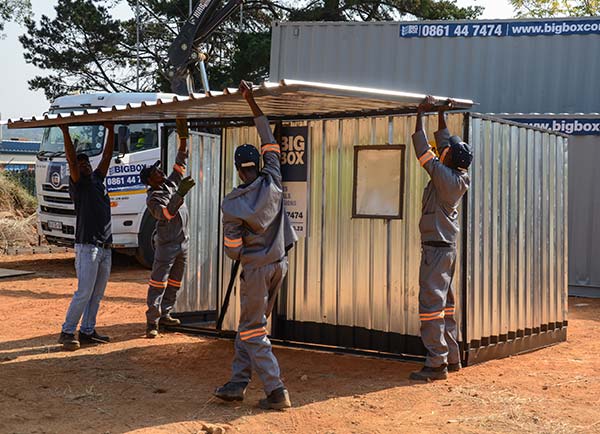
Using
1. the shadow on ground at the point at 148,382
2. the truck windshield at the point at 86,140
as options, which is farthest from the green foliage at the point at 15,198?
the shadow on ground at the point at 148,382

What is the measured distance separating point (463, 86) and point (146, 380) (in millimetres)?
10169

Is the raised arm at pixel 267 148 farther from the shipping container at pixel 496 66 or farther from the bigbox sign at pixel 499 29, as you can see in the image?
the bigbox sign at pixel 499 29

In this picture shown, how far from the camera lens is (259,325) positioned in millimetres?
6484

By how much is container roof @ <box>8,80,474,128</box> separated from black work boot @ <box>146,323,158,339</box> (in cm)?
238

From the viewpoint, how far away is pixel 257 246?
21.2 ft

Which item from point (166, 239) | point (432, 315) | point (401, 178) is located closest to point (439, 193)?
point (401, 178)

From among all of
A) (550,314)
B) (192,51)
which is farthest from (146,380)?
(192,51)

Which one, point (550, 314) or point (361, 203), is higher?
point (361, 203)

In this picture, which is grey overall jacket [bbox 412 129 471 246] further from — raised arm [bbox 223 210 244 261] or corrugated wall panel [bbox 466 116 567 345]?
raised arm [bbox 223 210 244 261]

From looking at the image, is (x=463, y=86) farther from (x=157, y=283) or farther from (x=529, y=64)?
(x=157, y=283)

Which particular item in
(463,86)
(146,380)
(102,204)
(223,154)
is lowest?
(146,380)

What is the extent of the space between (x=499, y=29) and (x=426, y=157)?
900 cm

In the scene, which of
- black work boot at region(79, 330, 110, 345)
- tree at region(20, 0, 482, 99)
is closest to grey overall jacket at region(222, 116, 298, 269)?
black work boot at region(79, 330, 110, 345)

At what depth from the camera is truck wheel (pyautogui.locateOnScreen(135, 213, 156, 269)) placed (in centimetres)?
1545
